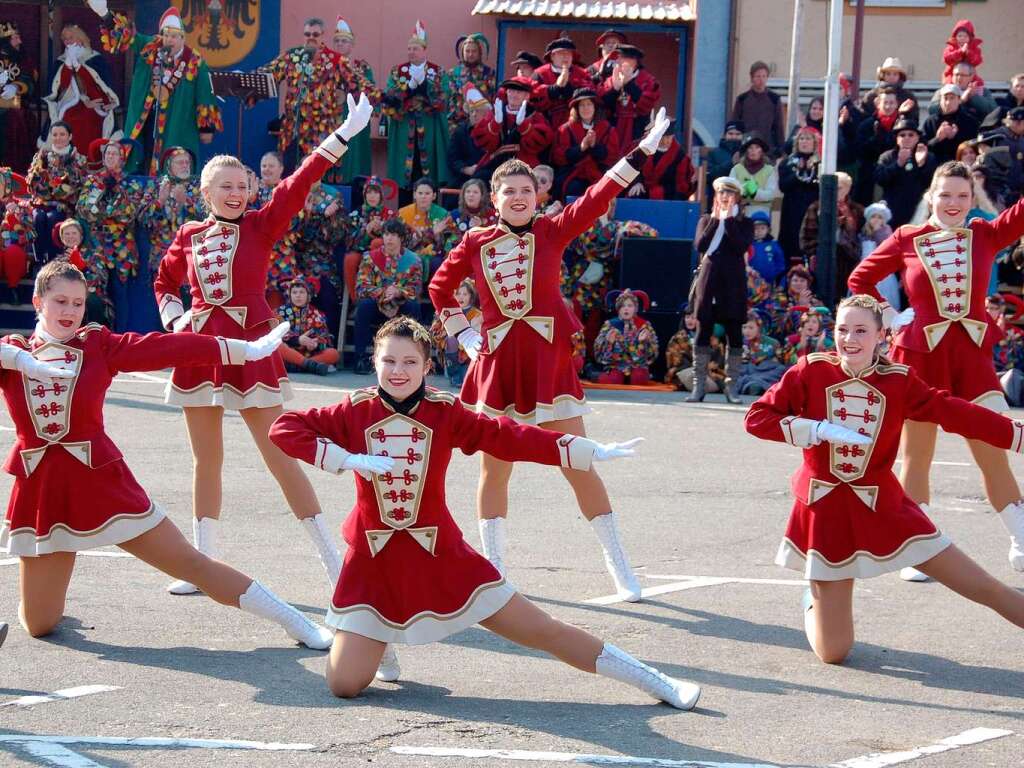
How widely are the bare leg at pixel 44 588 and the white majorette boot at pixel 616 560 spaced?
2278 millimetres

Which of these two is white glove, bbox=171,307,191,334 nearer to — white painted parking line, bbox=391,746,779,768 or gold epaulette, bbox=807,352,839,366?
gold epaulette, bbox=807,352,839,366

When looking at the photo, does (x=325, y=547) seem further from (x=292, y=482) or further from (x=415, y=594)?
(x=415, y=594)

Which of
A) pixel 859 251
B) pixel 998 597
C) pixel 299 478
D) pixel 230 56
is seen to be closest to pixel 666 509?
pixel 299 478

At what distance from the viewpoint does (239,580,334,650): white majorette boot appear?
19.0 feet

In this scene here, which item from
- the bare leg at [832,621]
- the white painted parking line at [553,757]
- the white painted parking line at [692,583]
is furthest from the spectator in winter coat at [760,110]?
the white painted parking line at [553,757]

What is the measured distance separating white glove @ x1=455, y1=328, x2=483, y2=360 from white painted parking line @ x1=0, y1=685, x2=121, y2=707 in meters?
2.41

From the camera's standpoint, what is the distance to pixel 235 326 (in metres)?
6.91

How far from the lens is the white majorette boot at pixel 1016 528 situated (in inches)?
287

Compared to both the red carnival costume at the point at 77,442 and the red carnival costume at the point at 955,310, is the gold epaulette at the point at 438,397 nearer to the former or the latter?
the red carnival costume at the point at 77,442

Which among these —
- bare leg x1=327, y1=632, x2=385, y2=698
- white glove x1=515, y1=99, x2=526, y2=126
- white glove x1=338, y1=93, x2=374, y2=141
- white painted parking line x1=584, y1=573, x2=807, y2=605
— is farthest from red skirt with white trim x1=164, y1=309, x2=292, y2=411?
white glove x1=515, y1=99, x2=526, y2=126

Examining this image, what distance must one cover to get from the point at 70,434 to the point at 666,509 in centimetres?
380

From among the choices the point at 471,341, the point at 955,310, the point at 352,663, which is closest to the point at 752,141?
the point at 955,310

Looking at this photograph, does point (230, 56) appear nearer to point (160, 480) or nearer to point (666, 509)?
point (160, 480)

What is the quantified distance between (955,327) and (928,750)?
10.1 ft
